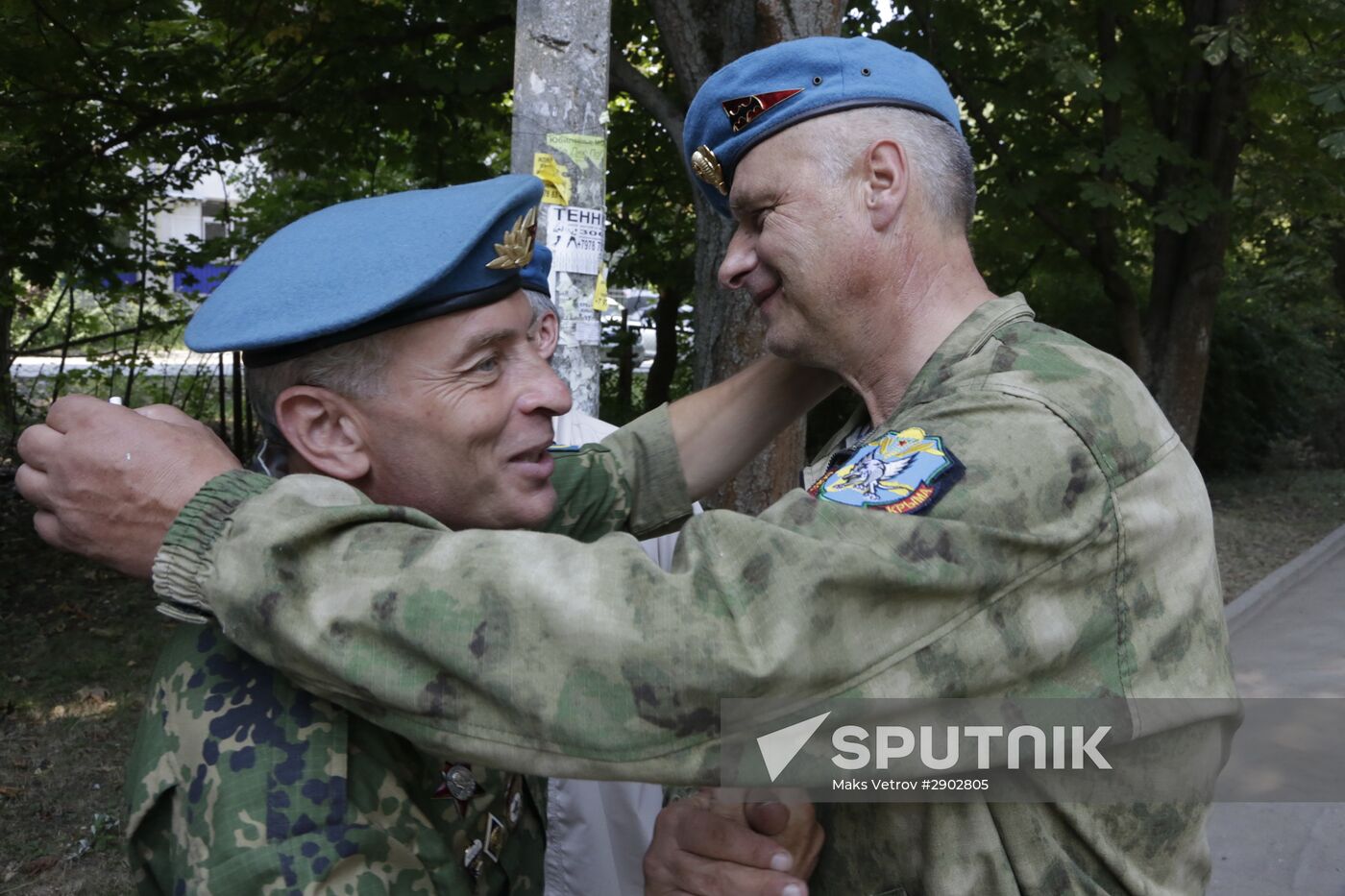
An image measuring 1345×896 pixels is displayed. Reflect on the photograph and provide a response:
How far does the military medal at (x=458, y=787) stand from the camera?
1.68m

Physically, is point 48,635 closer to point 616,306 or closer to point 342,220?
point 342,220

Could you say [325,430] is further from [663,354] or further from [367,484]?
[663,354]

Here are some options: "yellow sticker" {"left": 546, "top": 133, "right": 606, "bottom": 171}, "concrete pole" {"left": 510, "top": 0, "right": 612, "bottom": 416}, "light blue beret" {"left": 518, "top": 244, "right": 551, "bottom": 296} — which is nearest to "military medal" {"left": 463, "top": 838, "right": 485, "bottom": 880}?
"light blue beret" {"left": 518, "top": 244, "right": 551, "bottom": 296}

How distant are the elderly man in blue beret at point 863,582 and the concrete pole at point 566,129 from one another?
4.63 ft

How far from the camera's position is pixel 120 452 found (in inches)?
56.8

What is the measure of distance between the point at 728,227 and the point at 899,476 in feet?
12.6

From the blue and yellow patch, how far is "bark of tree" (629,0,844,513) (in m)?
3.07

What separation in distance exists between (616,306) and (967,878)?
12286 mm

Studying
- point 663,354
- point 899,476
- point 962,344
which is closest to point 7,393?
point 663,354

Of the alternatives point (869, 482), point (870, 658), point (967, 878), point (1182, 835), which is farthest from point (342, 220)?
point (1182, 835)

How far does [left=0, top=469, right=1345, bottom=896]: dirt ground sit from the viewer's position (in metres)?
4.62

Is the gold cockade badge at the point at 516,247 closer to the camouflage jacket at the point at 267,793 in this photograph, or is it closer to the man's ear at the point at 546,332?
the man's ear at the point at 546,332

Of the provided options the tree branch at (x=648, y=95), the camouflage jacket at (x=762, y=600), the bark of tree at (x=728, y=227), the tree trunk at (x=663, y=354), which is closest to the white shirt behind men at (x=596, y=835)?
the camouflage jacket at (x=762, y=600)

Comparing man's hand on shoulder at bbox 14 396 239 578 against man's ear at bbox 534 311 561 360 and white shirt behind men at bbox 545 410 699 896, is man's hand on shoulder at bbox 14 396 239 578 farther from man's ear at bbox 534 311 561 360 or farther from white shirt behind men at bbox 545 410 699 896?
white shirt behind men at bbox 545 410 699 896
